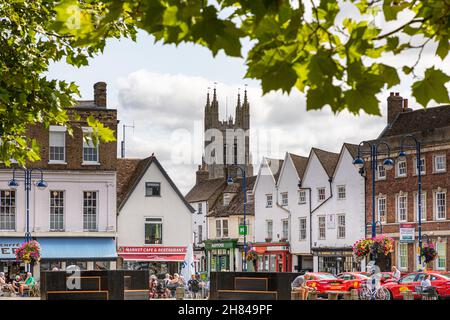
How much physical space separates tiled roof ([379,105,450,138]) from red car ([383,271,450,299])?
2203 cm

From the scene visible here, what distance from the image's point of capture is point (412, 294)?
33562 millimetres

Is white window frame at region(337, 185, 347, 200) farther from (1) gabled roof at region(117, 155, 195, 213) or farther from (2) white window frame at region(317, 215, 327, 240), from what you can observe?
(1) gabled roof at region(117, 155, 195, 213)

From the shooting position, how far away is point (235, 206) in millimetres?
80688

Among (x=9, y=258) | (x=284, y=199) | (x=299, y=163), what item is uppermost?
(x=299, y=163)

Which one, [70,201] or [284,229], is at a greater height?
[70,201]

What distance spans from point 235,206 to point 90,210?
1123 inches

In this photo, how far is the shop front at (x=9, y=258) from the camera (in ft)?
169

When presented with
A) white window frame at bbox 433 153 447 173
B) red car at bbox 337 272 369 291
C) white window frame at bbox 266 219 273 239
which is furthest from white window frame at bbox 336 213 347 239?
red car at bbox 337 272 369 291

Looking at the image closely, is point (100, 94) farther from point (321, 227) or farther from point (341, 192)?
point (321, 227)

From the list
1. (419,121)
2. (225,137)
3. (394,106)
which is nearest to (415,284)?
(419,121)

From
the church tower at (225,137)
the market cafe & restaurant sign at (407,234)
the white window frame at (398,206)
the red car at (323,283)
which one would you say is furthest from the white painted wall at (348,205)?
the church tower at (225,137)

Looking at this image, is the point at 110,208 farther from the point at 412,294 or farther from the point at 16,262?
the point at 412,294

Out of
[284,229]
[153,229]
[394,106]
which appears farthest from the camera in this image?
[284,229]
